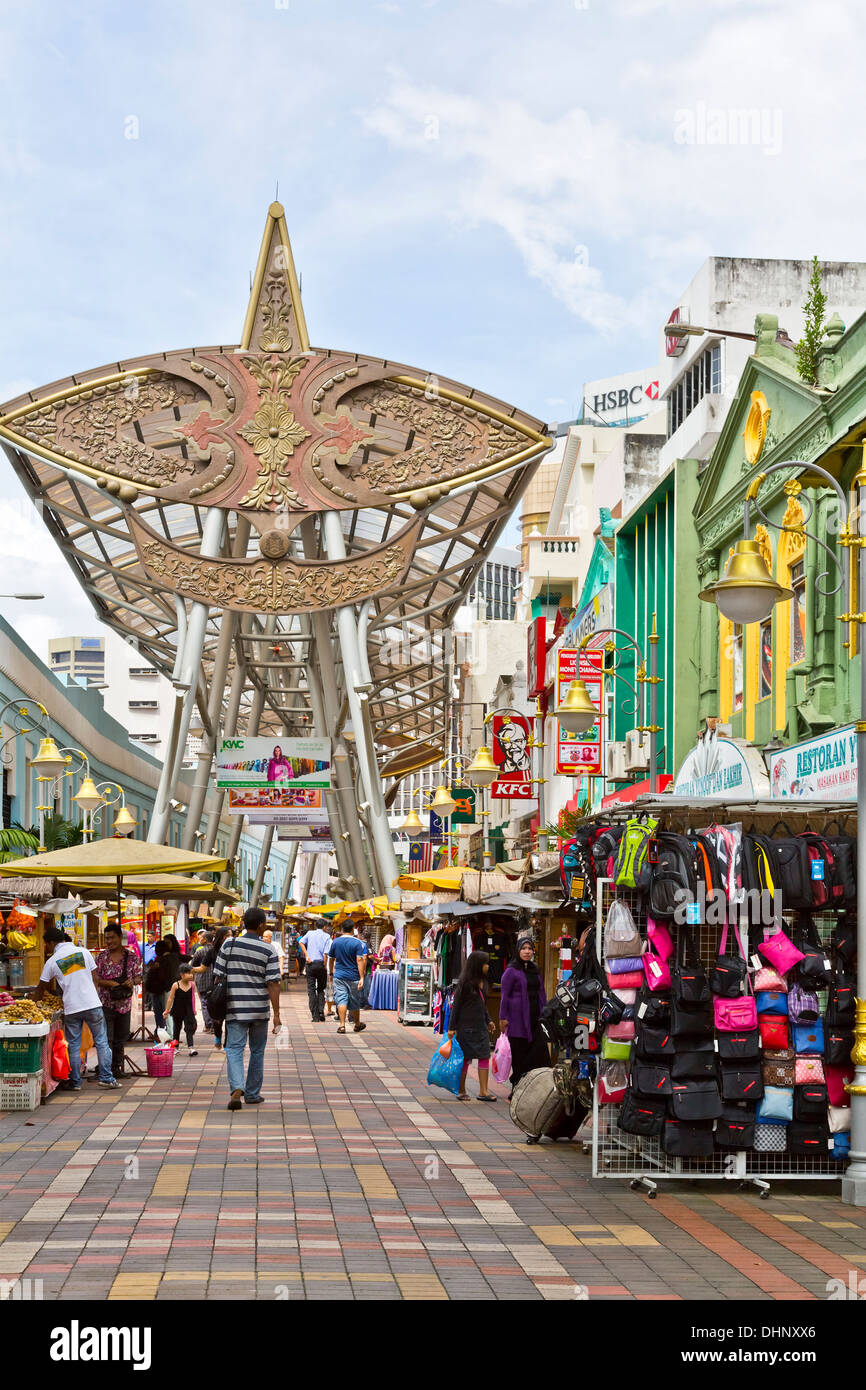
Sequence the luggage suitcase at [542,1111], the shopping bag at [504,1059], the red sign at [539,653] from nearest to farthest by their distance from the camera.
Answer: the luggage suitcase at [542,1111], the shopping bag at [504,1059], the red sign at [539,653]

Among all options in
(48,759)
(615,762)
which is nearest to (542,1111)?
(48,759)

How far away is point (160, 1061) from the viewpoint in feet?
61.4

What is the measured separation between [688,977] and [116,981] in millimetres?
9161

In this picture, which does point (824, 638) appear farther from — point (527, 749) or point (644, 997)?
point (527, 749)

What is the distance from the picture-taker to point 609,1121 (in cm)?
1142

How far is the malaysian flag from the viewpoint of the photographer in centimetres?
7906

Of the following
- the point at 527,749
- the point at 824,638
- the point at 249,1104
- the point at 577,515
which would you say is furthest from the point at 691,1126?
the point at 577,515

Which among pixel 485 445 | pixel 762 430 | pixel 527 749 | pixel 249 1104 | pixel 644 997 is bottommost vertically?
pixel 249 1104

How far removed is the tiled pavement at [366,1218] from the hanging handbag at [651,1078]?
670 mm

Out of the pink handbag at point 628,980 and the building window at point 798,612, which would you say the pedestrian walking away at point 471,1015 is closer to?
the pink handbag at point 628,980

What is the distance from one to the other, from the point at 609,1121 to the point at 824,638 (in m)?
9.94

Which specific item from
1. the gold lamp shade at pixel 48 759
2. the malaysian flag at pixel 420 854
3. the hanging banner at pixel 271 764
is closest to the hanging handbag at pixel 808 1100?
the gold lamp shade at pixel 48 759

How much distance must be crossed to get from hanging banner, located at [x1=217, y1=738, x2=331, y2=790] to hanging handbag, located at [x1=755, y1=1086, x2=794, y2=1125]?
30.9m

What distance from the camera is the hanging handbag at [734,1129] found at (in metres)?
10.8
